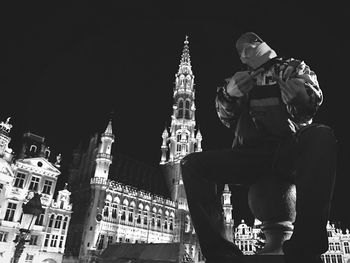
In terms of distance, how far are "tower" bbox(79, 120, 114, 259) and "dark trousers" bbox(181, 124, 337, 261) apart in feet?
127

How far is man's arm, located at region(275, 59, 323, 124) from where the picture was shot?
234cm

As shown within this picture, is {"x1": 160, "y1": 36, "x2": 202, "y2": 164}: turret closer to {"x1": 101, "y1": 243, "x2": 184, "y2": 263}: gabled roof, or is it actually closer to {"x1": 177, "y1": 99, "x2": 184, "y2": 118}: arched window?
{"x1": 177, "y1": 99, "x2": 184, "y2": 118}: arched window

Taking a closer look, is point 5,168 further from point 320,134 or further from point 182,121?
point 182,121

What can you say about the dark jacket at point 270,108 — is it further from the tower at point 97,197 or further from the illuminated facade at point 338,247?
the illuminated facade at point 338,247

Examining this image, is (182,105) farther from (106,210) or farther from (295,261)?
(295,261)

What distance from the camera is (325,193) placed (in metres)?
1.92

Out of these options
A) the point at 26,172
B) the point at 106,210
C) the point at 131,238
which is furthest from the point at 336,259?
the point at 26,172

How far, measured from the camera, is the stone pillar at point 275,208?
2.46m

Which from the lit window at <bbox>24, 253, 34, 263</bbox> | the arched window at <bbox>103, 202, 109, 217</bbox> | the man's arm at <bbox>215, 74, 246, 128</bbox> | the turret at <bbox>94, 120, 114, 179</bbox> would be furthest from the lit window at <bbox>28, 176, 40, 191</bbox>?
the man's arm at <bbox>215, 74, 246, 128</bbox>

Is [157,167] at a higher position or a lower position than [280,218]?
higher

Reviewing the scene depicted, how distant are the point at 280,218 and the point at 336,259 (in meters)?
55.5

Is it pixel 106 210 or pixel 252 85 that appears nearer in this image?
pixel 252 85

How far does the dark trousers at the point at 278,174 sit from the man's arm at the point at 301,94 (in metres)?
0.30

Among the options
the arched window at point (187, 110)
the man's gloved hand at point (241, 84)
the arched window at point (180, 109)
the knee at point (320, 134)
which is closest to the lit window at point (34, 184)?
the man's gloved hand at point (241, 84)
